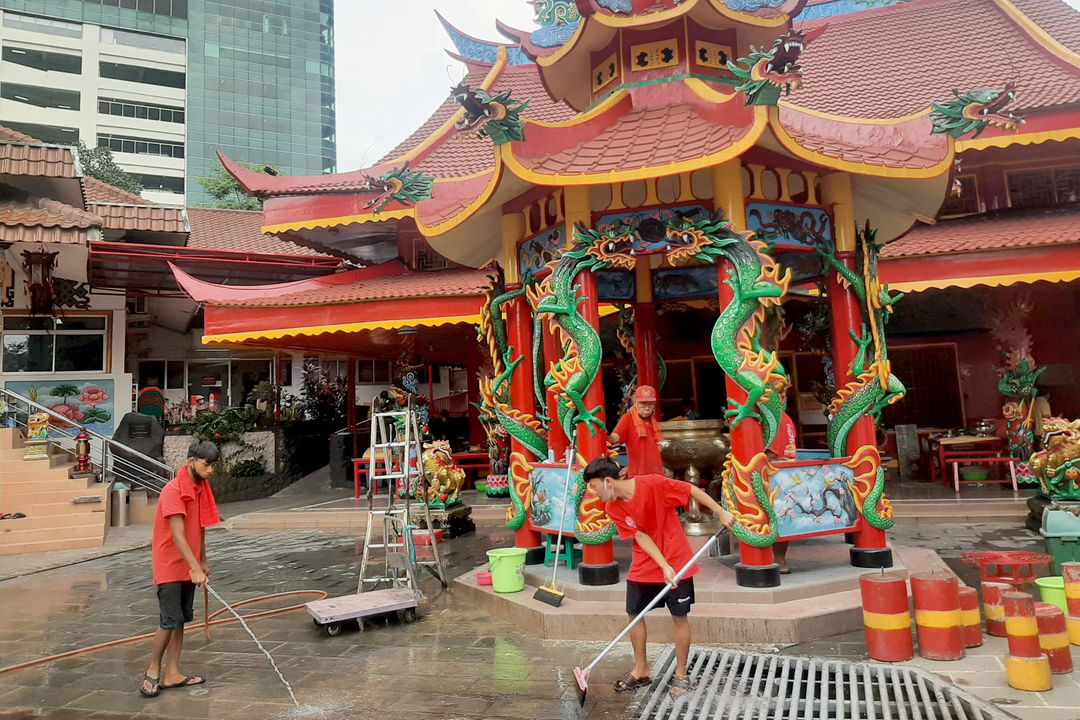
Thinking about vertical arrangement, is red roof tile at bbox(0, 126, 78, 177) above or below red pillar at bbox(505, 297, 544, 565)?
above

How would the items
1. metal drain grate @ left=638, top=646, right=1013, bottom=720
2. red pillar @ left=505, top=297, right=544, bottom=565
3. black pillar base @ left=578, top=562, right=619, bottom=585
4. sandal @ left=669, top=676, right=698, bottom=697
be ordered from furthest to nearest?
red pillar @ left=505, top=297, right=544, bottom=565 → black pillar base @ left=578, top=562, right=619, bottom=585 → sandal @ left=669, top=676, right=698, bottom=697 → metal drain grate @ left=638, top=646, right=1013, bottom=720

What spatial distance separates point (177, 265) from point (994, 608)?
16932mm

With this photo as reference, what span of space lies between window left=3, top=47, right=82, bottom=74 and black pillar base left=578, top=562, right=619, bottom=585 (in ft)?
180

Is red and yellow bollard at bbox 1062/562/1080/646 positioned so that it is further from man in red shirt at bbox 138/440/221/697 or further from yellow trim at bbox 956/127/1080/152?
yellow trim at bbox 956/127/1080/152

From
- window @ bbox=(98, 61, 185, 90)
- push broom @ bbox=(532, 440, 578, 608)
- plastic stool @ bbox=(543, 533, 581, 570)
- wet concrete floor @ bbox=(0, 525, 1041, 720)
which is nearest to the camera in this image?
wet concrete floor @ bbox=(0, 525, 1041, 720)

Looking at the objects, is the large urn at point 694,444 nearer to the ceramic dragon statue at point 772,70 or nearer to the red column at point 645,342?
the red column at point 645,342

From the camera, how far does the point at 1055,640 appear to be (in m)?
4.25

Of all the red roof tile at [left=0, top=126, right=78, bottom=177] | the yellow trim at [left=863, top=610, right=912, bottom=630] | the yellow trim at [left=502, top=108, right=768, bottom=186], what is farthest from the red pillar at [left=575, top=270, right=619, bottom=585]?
the red roof tile at [left=0, top=126, right=78, bottom=177]

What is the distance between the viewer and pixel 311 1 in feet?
244

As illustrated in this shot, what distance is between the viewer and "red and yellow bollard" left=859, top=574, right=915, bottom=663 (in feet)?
15.1

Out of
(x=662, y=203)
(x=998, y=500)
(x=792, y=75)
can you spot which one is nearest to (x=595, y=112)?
(x=662, y=203)

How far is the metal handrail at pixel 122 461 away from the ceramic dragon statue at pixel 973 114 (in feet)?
44.8

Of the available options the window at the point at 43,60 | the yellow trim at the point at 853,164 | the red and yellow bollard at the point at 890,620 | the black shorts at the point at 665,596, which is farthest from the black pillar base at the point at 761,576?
the window at the point at 43,60

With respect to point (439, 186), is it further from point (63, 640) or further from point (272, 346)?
point (272, 346)
